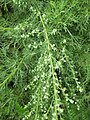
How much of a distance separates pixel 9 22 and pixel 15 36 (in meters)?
0.21

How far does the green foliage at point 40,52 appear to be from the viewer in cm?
191

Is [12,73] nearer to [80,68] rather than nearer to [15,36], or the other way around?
[15,36]

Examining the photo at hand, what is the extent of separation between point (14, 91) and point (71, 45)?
531 millimetres

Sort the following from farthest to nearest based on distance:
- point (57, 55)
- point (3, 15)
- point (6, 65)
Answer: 1. point (3, 15)
2. point (6, 65)
3. point (57, 55)

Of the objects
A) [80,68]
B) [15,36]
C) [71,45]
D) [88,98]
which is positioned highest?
[15,36]

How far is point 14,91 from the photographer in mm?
2092

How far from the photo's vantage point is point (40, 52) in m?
1.97

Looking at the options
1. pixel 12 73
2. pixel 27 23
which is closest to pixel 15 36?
pixel 27 23

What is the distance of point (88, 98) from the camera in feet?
6.56

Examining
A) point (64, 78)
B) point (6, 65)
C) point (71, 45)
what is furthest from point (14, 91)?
point (71, 45)

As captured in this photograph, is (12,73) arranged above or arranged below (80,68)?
above

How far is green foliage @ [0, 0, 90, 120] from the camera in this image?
6.26 feet

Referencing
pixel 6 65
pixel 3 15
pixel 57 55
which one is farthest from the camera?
pixel 3 15

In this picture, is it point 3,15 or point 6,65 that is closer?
point 6,65
